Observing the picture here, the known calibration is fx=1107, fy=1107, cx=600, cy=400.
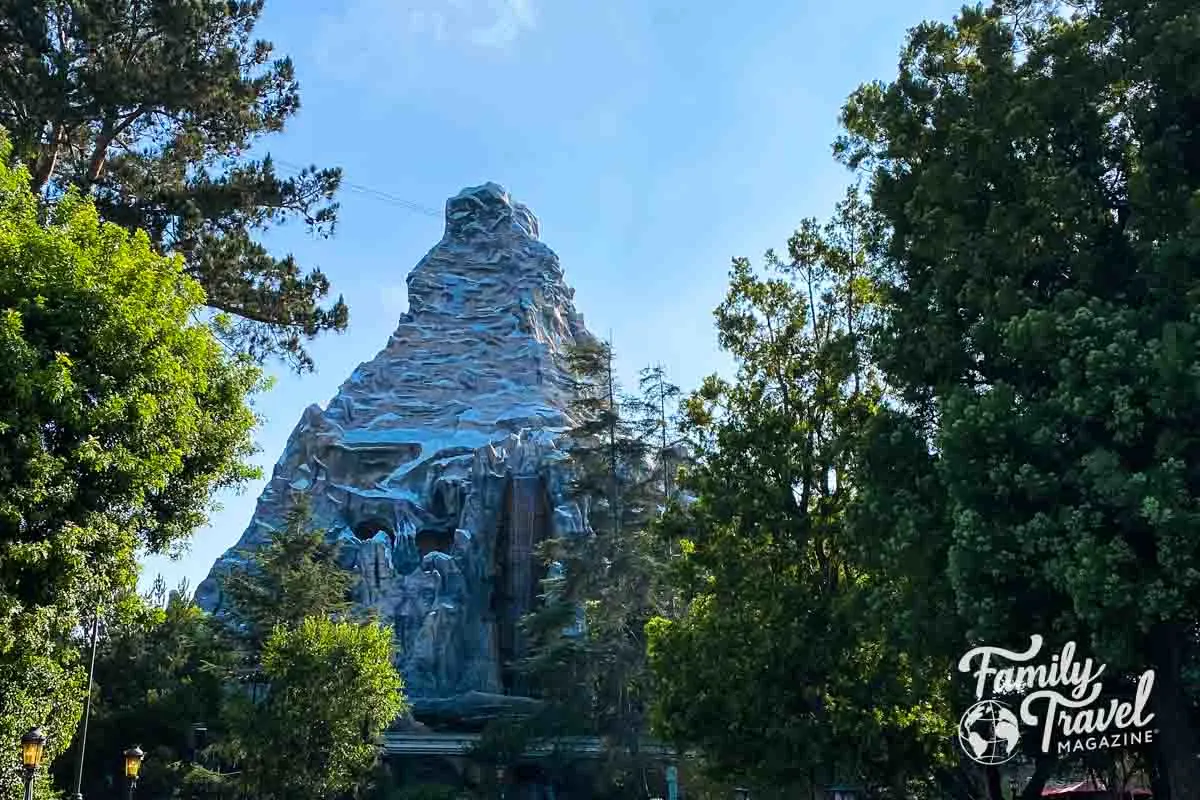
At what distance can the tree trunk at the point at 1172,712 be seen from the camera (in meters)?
9.73

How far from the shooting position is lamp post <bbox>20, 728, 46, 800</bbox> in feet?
33.4

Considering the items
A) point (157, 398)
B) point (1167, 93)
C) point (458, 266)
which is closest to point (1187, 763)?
point (1167, 93)

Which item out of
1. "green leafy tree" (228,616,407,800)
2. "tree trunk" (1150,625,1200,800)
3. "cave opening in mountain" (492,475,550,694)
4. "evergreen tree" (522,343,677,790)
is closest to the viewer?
"tree trunk" (1150,625,1200,800)

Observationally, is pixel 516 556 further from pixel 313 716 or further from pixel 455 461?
pixel 313 716

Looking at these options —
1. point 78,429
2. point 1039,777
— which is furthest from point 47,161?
point 1039,777

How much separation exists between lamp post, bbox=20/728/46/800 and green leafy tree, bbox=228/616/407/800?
13432mm

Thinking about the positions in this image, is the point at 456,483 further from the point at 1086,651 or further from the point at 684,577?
the point at 1086,651

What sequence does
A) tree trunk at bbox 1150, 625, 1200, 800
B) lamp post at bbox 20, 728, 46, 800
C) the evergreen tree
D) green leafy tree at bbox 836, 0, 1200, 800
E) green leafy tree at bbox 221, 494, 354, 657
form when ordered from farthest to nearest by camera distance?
green leafy tree at bbox 221, 494, 354, 657
the evergreen tree
lamp post at bbox 20, 728, 46, 800
tree trunk at bbox 1150, 625, 1200, 800
green leafy tree at bbox 836, 0, 1200, 800

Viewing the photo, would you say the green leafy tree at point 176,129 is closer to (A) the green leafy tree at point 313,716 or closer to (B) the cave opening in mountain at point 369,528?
(A) the green leafy tree at point 313,716

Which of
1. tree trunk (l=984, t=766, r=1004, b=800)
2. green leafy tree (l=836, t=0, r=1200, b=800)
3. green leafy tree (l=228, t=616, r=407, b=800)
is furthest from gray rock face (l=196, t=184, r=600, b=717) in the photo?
green leafy tree (l=836, t=0, r=1200, b=800)

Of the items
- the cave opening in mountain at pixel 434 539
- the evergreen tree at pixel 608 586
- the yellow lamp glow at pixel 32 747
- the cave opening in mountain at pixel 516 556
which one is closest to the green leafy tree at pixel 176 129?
the yellow lamp glow at pixel 32 747

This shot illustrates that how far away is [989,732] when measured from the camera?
12.7 m

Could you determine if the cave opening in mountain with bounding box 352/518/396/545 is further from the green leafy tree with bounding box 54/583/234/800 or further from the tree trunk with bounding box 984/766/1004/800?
the tree trunk with bounding box 984/766/1004/800

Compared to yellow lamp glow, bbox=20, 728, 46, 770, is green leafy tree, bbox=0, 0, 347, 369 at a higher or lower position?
higher
